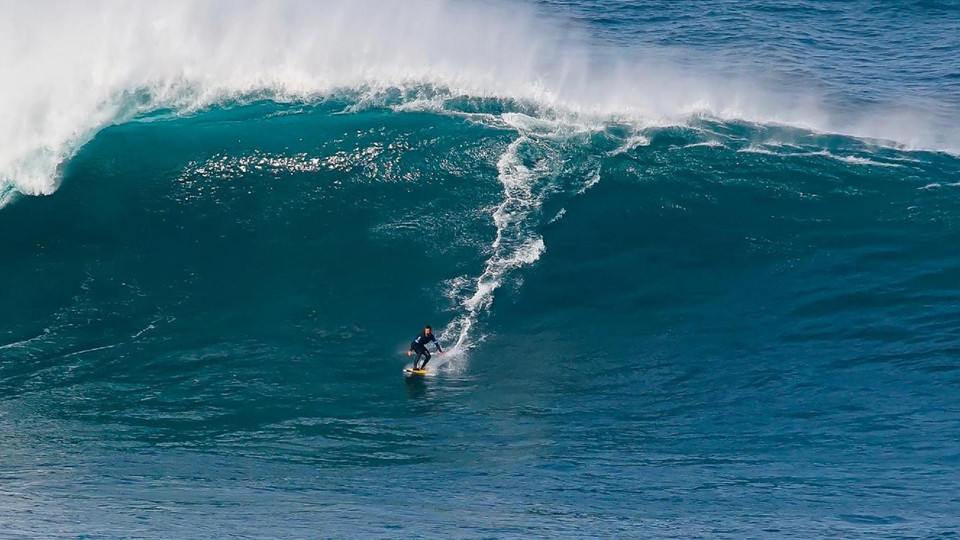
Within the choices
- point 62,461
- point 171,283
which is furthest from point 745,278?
point 62,461

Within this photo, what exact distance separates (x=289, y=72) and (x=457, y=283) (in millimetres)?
12567

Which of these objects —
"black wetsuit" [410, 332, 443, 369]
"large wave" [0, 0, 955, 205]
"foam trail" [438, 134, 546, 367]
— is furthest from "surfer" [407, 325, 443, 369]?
"large wave" [0, 0, 955, 205]

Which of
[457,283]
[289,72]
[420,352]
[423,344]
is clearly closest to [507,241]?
[457,283]

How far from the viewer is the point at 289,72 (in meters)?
36.5

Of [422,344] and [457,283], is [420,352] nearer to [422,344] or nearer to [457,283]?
[422,344]

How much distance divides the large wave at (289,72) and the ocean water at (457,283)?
0.42 ft

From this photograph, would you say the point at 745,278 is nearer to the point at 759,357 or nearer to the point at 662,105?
the point at 759,357

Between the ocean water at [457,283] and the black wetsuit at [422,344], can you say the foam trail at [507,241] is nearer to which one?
the ocean water at [457,283]

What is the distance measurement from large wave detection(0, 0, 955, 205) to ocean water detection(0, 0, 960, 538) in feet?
0.42

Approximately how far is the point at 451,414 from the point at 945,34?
33.7m

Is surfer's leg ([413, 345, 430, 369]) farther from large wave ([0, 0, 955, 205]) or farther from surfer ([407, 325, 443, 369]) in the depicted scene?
large wave ([0, 0, 955, 205])

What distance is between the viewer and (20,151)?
3155 cm

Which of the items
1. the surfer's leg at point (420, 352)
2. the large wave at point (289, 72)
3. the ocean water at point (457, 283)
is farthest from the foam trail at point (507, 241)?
the large wave at point (289, 72)

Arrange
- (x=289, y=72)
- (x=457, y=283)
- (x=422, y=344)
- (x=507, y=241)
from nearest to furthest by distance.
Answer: (x=422, y=344)
(x=457, y=283)
(x=507, y=241)
(x=289, y=72)
